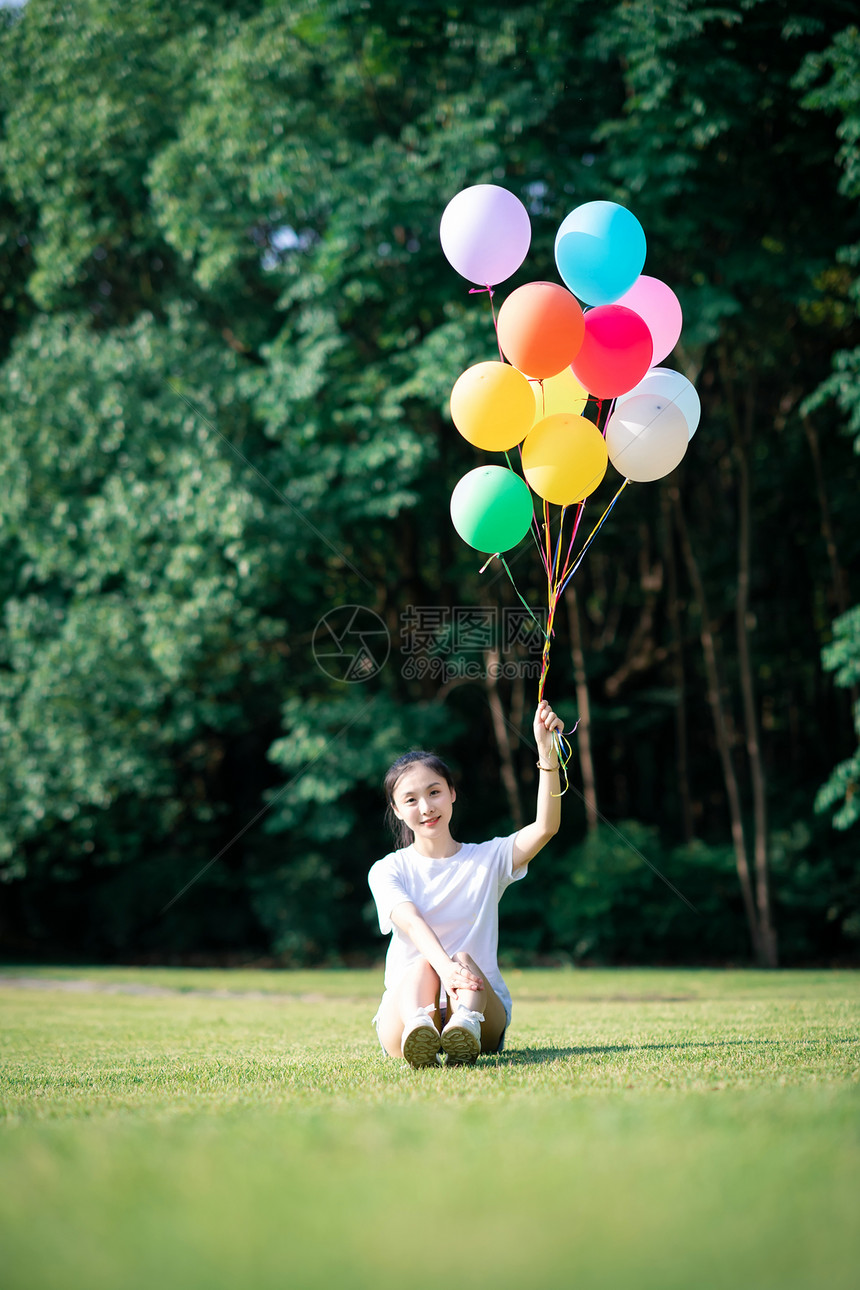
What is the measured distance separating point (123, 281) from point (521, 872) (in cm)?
1084

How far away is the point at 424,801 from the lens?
402 centimetres

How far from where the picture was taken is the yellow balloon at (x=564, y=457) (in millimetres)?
4727

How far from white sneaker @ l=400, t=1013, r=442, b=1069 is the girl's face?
0.73m

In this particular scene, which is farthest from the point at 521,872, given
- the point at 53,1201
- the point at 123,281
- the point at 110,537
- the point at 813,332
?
the point at 123,281

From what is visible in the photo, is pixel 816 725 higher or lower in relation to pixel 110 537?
lower

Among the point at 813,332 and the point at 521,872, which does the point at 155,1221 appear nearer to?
the point at 521,872

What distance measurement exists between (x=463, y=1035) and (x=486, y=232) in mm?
3653

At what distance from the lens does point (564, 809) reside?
43.6 ft

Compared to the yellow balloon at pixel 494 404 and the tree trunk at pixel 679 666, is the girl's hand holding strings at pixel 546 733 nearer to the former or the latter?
the yellow balloon at pixel 494 404

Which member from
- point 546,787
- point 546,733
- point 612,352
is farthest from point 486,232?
point 546,787

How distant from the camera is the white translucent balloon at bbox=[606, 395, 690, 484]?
5.00 m

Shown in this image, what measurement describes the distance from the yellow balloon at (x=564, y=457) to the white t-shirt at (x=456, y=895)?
5.58ft

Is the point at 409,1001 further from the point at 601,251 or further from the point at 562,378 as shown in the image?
the point at 601,251

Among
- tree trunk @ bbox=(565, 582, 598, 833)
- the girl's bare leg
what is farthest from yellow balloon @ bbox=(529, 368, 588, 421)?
tree trunk @ bbox=(565, 582, 598, 833)
